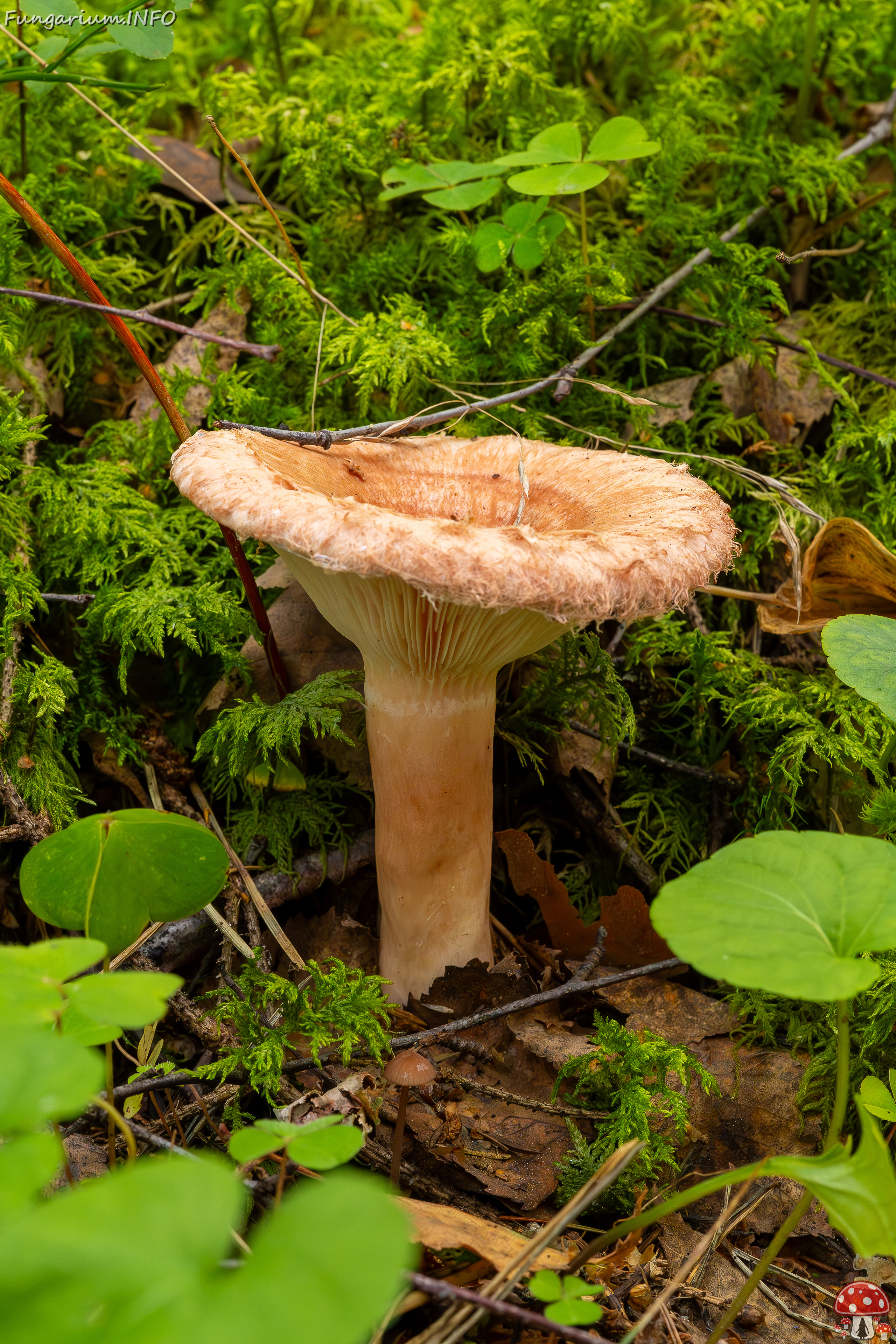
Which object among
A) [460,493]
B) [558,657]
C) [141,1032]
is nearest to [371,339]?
[460,493]

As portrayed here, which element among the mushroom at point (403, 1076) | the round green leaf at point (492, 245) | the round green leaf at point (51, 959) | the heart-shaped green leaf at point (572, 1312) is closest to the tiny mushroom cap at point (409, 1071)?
the mushroom at point (403, 1076)

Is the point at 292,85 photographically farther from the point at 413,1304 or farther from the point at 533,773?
the point at 413,1304

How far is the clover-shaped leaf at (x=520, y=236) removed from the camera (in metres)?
2.98

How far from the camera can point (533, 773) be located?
119 inches

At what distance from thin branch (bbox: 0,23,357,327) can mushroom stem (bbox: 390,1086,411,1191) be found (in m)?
2.32

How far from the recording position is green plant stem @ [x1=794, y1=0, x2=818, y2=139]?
3.45 m

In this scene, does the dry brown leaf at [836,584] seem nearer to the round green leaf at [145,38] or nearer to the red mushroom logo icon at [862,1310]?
the red mushroom logo icon at [862,1310]

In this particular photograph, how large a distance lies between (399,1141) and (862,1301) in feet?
3.29

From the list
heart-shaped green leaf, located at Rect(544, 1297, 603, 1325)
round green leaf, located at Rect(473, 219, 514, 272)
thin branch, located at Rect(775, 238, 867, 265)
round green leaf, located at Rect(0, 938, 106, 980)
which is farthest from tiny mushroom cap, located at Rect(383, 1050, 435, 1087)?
thin branch, located at Rect(775, 238, 867, 265)

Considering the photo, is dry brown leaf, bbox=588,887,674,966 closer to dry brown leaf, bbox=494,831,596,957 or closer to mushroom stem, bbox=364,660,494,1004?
dry brown leaf, bbox=494,831,596,957

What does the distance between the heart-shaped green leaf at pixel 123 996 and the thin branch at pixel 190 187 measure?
2.22 m

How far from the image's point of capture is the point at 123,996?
130 cm

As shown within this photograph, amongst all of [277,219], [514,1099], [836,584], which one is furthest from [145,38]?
[514,1099]

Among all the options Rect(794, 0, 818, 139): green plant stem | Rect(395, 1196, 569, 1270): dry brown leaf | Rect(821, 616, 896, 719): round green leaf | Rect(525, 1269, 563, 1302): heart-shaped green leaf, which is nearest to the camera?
Rect(525, 1269, 563, 1302): heart-shaped green leaf
